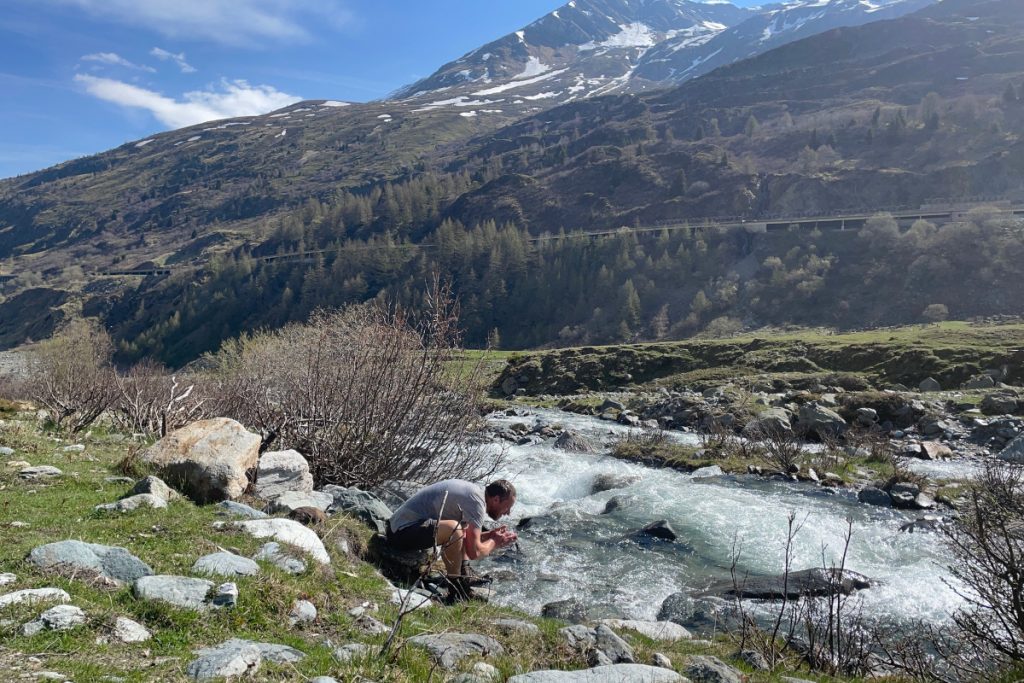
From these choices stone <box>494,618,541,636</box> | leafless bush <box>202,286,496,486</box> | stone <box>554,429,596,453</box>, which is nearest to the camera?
stone <box>494,618,541,636</box>

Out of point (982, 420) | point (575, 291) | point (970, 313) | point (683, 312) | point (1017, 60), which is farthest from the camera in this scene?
point (1017, 60)

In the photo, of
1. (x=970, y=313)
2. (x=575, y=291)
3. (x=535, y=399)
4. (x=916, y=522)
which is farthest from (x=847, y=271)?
(x=916, y=522)

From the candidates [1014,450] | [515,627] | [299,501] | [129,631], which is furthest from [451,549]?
[1014,450]

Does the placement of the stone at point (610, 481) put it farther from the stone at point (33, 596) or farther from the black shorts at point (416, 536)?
the stone at point (33, 596)

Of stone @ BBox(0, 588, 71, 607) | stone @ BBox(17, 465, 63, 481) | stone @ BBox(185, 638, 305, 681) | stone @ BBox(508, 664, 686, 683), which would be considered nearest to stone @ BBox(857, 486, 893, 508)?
stone @ BBox(508, 664, 686, 683)

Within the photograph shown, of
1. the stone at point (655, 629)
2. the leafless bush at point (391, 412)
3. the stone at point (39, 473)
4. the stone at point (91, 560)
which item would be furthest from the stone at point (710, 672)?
the stone at point (39, 473)

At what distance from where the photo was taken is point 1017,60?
15450 centimetres

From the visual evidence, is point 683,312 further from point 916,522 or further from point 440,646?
point 440,646

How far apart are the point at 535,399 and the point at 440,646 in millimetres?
37047

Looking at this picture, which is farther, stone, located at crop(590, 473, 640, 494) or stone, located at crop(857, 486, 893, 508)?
stone, located at crop(590, 473, 640, 494)

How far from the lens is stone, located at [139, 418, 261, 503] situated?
959cm

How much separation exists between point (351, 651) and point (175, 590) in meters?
1.74

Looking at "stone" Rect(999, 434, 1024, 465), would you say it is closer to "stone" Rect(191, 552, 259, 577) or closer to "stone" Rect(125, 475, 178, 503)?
"stone" Rect(191, 552, 259, 577)

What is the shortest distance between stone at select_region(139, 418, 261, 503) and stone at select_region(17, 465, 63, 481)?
3.95 feet
